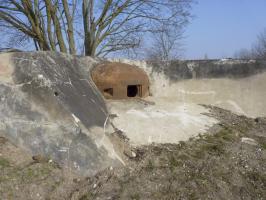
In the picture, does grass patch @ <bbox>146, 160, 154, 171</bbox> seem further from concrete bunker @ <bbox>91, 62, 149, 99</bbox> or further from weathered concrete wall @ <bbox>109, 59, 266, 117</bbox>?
weathered concrete wall @ <bbox>109, 59, 266, 117</bbox>

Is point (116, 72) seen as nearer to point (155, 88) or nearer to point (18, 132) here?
point (155, 88)

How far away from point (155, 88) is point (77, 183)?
370 cm

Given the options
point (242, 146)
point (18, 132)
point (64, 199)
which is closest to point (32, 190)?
point (64, 199)

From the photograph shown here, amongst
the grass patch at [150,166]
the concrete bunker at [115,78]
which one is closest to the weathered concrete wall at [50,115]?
the grass patch at [150,166]

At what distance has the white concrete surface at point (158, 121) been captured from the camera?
5.23 metres

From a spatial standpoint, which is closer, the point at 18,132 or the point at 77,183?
the point at 77,183

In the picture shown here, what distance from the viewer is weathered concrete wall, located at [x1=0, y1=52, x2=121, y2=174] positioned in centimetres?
436

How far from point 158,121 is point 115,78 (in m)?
1.25

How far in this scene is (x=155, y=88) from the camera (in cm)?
736

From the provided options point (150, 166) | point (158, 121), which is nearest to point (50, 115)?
point (150, 166)

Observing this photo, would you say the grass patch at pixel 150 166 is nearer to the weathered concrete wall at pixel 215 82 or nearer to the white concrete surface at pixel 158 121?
the white concrete surface at pixel 158 121

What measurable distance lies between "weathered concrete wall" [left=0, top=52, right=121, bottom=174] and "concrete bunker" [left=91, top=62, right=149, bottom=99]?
0.90 meters

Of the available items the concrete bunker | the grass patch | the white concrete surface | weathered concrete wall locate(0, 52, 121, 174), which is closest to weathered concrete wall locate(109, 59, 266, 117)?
the concrete bunker

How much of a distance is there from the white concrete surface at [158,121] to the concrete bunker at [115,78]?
30cm
